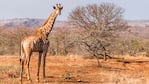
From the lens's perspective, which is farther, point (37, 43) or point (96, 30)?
point (96, 30)

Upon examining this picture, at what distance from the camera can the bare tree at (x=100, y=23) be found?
112ft

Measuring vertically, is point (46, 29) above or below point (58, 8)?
below

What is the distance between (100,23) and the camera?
121ft

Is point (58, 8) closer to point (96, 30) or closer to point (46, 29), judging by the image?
point (46, 29)

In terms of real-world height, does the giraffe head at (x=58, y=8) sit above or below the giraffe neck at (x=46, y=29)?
above

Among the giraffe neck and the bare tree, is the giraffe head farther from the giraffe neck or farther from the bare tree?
the bare tree

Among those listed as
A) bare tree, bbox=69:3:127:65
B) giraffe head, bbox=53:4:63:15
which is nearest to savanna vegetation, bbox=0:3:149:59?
bare tree, bbox=69:3:127:65

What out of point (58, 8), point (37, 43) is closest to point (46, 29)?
point (37, 43)

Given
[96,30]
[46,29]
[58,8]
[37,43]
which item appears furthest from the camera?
[96,30]

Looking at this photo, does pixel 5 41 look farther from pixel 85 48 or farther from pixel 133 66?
pixel 133 66

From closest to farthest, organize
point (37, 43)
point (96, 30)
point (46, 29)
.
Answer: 1. point (37, 43)
2. point (46, 29)
3. point (96, 30)

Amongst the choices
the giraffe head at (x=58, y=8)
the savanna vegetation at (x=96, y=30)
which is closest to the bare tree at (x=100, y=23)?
the savanna vegetation at (x=96, y=30)

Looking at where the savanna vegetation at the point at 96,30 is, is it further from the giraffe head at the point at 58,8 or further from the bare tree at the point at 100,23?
the giraffe head at the point at 58,8

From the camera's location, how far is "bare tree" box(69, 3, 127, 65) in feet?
112
